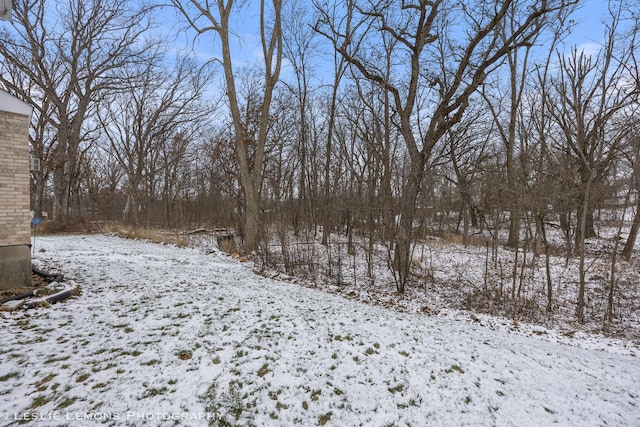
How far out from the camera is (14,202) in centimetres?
499

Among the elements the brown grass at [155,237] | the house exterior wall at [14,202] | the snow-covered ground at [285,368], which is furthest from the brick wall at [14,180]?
the brown grass at [155,237]

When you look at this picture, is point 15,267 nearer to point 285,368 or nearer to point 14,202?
point 14,202

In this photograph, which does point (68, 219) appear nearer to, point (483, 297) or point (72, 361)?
point (72, 361)

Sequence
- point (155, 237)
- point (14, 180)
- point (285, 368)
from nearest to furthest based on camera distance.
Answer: point (285, 368), point (14, 180), point (155, 237)

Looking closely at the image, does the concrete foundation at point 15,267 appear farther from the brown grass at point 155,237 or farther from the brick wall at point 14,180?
the brown grass at point 155,237

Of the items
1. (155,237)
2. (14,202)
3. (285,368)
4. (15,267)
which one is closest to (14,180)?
(14,202)

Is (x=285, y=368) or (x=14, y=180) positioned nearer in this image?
(x=285, y=368)

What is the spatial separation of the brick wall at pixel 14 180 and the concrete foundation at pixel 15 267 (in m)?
0.12

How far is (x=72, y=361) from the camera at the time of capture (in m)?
3.00

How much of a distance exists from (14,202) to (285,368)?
17.9ft

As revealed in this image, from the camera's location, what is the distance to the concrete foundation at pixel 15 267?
193 inches

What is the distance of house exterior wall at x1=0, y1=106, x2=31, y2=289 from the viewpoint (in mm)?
4895

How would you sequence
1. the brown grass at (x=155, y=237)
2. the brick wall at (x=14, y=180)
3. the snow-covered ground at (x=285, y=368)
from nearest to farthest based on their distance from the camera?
the snow-covered ground at (x=285, y=368)
the brick wall at (x=14, y=180)
the brown grass at (x=155, y=237)

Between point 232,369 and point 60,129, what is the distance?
22482 millimetres
